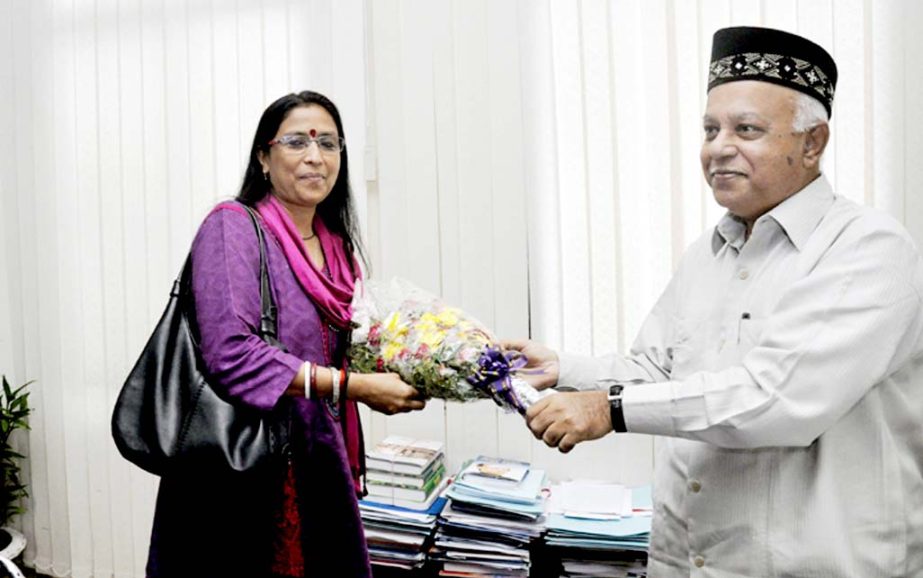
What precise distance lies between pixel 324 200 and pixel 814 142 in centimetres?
112

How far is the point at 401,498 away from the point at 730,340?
117 cm

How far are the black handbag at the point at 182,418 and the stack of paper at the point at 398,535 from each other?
2.31ft

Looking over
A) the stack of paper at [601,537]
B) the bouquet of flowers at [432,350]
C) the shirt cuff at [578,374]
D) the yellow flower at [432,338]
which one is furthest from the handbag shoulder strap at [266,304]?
the stack of paper at [601,537]

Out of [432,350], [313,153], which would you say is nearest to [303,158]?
[313,153]

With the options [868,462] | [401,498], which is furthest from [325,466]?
[868,462]

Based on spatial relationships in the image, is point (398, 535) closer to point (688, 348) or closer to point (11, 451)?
point (688, 348)

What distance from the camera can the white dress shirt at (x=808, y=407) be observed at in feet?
3.85

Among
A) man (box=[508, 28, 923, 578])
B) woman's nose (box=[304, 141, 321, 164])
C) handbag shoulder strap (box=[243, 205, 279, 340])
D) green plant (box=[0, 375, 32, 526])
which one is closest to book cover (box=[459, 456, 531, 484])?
man (box=[508, 28, 923, 578])

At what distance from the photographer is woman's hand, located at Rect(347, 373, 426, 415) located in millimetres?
1421

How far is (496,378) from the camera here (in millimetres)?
1341

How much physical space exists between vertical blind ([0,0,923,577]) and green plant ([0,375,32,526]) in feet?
0.22

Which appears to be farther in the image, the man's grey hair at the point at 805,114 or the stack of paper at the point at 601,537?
the stack of paper at the point at 601,537

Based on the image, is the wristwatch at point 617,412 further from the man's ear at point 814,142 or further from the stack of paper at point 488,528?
the stack of paper at point 488,528

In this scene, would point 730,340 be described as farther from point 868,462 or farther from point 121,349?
point 121,349
